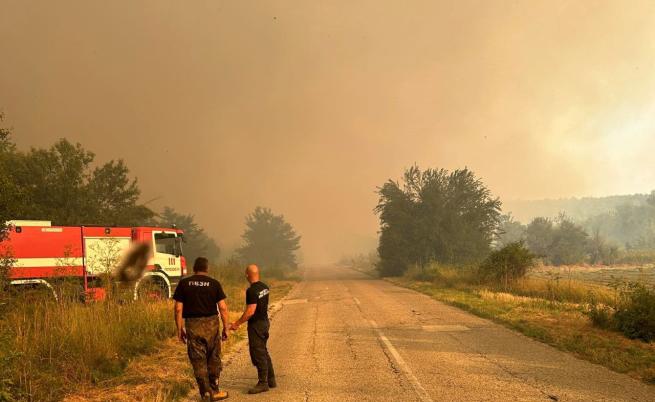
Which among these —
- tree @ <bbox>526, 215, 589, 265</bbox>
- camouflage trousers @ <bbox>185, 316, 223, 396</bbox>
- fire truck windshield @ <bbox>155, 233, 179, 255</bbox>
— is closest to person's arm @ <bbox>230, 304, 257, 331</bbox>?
camouflage trousers @ <bbox>185, 316, 223, 396</bbox>

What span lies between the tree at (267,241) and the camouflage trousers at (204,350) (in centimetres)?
6991

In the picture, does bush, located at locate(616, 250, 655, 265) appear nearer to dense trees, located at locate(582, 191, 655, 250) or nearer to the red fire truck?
dense trees, located at locate(582, 191, 655, 250)

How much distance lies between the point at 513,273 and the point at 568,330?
14155 millimetres

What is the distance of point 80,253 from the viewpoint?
1625cm

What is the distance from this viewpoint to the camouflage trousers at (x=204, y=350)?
6078mm

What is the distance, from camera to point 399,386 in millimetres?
6367

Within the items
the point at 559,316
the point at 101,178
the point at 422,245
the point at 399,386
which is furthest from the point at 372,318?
the point at 101,178

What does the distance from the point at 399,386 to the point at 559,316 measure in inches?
372

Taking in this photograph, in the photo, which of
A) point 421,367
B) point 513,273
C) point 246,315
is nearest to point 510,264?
point 513,273

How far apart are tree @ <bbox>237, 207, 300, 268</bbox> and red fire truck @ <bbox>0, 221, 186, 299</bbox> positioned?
186ft

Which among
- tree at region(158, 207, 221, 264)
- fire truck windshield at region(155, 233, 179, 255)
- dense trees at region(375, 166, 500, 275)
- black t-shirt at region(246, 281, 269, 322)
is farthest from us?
tree at region(158, 207, 221, 264)

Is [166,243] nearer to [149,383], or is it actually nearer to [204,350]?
[149,383]

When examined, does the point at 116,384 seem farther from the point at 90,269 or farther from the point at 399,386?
the point at 90,269

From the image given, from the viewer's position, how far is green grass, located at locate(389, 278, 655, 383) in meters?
7.90
